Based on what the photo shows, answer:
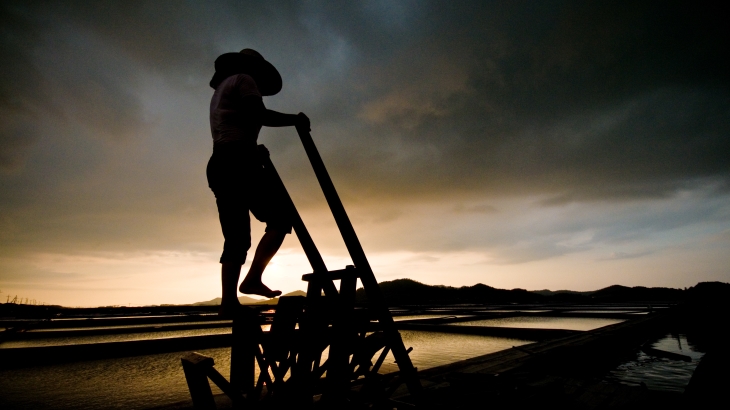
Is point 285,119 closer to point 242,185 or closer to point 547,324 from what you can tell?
point 242,185

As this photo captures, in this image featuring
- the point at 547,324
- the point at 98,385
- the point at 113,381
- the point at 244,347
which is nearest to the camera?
the point at 244,347

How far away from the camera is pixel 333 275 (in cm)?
220

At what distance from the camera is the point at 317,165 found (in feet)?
7.25

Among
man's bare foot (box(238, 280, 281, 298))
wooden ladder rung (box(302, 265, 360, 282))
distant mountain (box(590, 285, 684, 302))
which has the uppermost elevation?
wooden ladder rung (box(302, 265, 360, 282))

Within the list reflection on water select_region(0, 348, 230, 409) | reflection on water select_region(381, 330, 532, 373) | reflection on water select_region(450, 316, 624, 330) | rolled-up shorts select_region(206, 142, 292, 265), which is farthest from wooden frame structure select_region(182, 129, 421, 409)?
reflection on water select_region(450, 316, 624, 330)

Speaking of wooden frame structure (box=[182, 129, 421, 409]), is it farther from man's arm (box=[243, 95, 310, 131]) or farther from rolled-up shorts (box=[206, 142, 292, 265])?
rolled-up shorts (box=[206, 142, 292, 265])

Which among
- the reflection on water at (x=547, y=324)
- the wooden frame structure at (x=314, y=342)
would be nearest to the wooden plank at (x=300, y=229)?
the wooden frame structure at (x=314, y=342)

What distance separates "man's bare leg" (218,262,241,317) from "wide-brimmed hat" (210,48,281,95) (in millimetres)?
1520

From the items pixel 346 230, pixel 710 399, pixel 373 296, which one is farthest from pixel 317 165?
pixel 710 399

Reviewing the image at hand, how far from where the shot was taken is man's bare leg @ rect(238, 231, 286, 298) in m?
2.29

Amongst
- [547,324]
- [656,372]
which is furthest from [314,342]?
[547,324]

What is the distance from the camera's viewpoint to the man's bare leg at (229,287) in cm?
212

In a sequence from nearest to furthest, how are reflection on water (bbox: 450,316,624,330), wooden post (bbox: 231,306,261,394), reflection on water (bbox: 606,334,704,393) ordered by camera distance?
wooden post (bbox: 231,306,261,394)
reflection on water (bbox: 606,334,704,393)
reflection on water (bbox: 450,316,624,330)

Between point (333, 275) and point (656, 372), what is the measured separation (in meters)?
7.90
